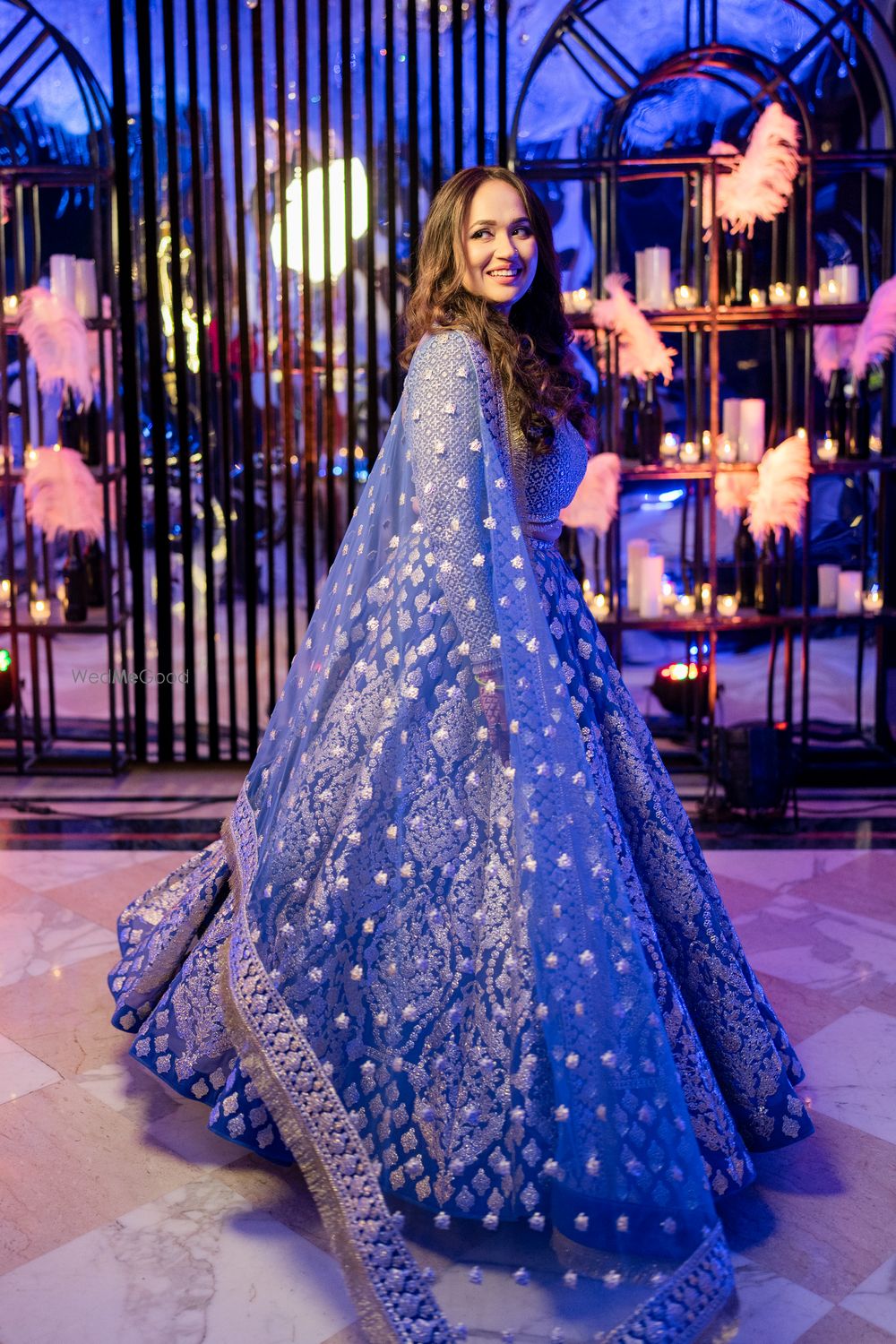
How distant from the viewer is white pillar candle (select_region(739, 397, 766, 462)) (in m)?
4.05

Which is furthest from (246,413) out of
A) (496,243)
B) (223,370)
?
(496,243)

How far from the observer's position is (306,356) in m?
4.15

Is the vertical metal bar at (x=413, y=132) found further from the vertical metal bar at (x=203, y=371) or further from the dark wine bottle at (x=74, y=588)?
the dark wine bottle at (x=74, y=588)

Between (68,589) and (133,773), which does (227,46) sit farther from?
(133,773)

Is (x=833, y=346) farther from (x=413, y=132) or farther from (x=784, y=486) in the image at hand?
(x=413, y=132)

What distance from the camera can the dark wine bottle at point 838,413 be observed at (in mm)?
4164

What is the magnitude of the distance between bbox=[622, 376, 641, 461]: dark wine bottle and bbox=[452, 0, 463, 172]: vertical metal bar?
0.88 metres

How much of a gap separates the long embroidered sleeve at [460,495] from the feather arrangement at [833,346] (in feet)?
8.72

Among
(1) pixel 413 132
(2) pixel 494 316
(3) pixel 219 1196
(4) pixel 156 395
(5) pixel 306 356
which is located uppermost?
(1) pixel 413 132

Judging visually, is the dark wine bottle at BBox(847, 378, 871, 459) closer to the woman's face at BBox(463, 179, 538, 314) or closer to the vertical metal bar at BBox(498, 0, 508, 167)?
the vertical metal bar at BBox(498, 0, 508, 167)

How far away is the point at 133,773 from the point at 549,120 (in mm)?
2515

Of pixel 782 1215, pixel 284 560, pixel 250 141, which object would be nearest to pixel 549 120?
pixel 250 141

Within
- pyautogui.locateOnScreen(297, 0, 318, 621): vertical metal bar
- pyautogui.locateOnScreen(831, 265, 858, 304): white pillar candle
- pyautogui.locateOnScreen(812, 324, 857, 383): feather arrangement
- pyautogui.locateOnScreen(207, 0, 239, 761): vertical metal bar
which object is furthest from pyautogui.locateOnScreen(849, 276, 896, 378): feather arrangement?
pyautogui.locateOnScreen(207, 0, 239, 761): vertical metal bar

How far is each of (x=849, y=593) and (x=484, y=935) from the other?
8.76ft
